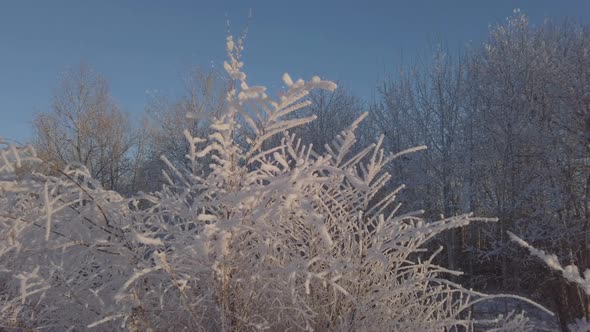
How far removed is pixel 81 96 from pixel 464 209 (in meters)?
21.2

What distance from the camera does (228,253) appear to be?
1.55 meters

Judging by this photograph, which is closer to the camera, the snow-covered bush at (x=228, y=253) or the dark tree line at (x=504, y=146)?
the snow-covered bush at (x=228, y=253)

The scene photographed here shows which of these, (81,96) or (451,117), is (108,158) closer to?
(81,96)

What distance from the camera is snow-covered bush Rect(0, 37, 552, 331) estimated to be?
1.48m

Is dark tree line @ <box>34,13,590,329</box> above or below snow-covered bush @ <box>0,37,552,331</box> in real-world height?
above

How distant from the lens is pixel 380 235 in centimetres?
181

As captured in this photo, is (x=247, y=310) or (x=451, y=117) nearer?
(x=247, y=310)

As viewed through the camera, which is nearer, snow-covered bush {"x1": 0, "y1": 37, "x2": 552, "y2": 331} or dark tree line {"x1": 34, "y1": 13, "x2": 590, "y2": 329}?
snow-covered bush {"x1": 0, "y1": 37, "x2": 552, "y2": 331}

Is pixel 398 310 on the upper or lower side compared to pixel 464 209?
lower

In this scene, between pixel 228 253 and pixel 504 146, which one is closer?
pixel 228 253

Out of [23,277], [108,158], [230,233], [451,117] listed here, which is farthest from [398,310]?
[108,158]

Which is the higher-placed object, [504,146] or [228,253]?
[504,146]

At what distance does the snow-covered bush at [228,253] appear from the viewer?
1.48 metres

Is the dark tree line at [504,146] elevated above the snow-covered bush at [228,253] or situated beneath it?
elevated above
